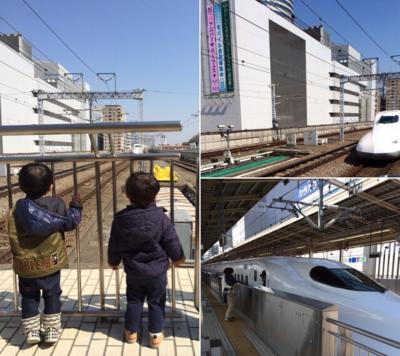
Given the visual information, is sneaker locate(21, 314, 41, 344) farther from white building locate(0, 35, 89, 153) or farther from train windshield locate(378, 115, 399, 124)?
white building locate(0, 35, 89, 153)

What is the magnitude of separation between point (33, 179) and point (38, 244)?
8.7 inches

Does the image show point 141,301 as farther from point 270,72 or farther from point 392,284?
point 392,284

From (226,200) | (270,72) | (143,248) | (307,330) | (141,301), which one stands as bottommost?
(307,330)

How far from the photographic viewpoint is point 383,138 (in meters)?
1.26

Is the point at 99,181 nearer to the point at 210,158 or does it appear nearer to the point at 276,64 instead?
the point at 210,158

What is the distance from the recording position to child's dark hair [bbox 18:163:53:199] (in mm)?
1336

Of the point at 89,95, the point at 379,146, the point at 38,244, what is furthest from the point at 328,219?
the point at 89,95

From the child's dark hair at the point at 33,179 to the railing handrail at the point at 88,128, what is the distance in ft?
0.41

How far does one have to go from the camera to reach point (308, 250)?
219 cm

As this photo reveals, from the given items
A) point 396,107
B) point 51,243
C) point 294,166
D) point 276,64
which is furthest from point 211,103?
point 51,243

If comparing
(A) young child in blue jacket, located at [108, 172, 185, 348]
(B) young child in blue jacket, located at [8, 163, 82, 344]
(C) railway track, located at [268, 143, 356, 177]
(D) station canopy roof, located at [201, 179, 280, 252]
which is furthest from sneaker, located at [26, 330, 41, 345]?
(C) railway track, located at [268, 143, 356, 177]

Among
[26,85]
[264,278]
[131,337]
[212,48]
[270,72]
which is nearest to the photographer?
[212,48]

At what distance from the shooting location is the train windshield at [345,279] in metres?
1.90

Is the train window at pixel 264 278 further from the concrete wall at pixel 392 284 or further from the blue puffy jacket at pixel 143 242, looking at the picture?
the blue puffy jacket at pixel 143 242
